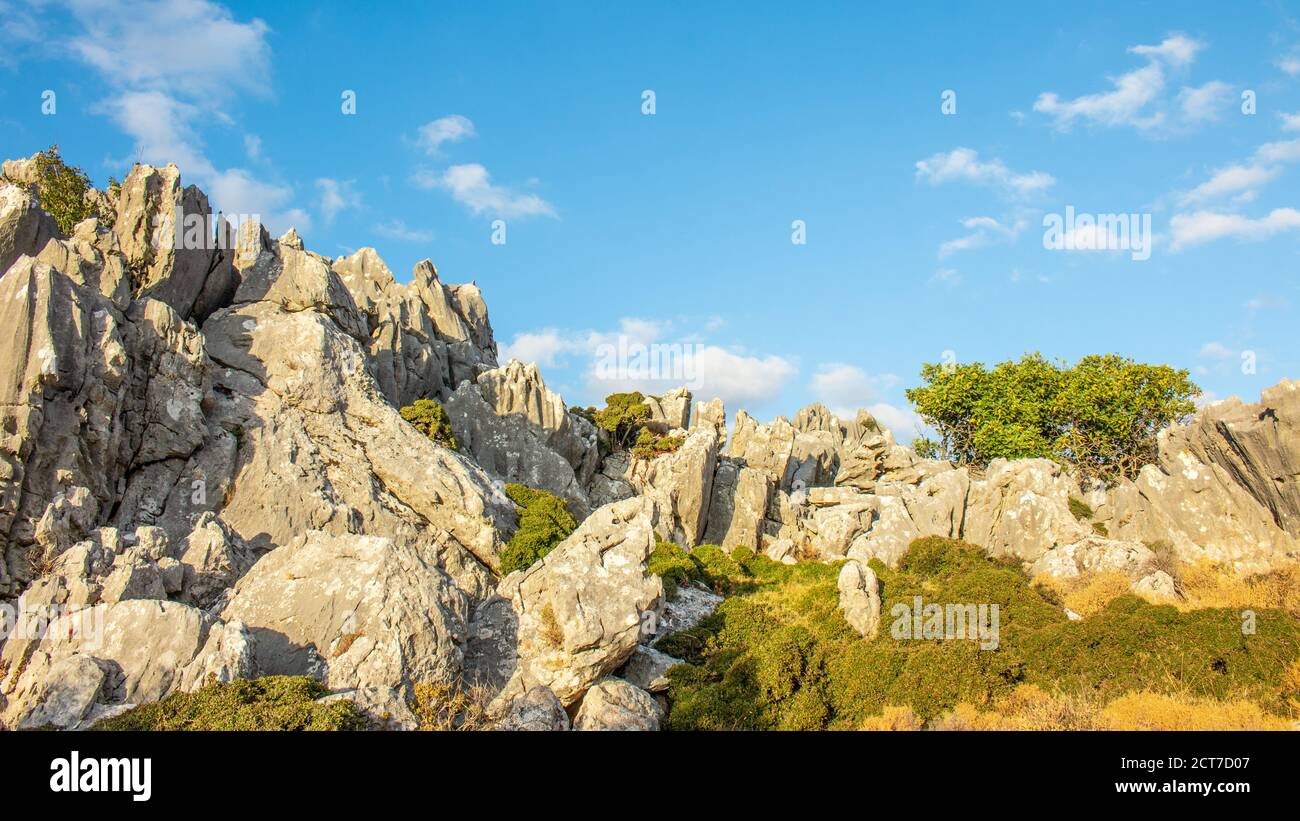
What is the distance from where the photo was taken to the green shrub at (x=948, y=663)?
661 inches

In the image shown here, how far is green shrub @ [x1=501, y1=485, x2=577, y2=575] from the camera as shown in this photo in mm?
26859

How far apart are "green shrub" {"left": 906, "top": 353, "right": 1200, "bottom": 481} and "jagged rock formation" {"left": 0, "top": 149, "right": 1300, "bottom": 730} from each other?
11.2 metres

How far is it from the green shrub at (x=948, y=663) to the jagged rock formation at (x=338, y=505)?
1409mm

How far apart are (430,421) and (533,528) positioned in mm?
8795

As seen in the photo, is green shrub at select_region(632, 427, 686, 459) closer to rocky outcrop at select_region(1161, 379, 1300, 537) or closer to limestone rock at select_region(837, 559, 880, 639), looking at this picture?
limestone rock at select_region(837, 559, 880, 639)

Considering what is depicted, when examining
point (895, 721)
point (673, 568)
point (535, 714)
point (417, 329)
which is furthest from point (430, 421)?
point (895, 721)

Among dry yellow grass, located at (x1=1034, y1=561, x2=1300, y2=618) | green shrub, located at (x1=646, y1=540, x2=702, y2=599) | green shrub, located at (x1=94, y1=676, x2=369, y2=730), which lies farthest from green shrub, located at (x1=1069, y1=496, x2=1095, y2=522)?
green shrub, located at (x1=94, y1=676, x2=369, y2=730)

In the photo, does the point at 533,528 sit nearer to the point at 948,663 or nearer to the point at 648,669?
the point at 648,669

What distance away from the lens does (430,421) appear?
34.1 metres

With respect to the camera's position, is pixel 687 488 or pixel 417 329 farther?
pixel 417 329

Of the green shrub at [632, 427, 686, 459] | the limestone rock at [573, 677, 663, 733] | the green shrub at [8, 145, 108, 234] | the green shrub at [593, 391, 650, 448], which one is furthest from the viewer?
the green shrub at [593, 391, 650, 448]

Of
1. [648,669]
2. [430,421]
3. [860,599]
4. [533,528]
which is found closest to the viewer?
[648,669]

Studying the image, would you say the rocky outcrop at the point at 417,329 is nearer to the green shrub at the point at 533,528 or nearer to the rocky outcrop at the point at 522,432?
the rocky outcrop at the point at 522,432

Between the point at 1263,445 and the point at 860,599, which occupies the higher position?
the point at 1263,445
